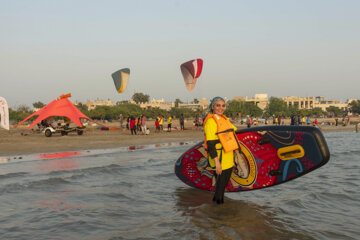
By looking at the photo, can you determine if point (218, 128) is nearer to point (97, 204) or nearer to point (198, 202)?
point (198, 202)

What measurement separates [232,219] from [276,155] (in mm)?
1358

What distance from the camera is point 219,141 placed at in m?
4.59

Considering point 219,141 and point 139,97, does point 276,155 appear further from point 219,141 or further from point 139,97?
point 139,97

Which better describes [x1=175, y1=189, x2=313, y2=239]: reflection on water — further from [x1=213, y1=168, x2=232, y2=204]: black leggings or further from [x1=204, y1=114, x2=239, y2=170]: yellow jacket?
[x1=204, y1=114, x2=239, y2=170]: yellow jacket

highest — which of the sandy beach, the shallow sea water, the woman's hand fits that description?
the woman's hand

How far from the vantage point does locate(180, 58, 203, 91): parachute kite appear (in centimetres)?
2741

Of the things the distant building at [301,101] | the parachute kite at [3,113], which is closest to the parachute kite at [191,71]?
the parachute kite at [3,113]

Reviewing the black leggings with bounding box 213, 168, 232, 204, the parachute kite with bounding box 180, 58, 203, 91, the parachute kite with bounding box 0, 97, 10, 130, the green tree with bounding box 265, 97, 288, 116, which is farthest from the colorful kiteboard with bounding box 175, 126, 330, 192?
the green tree with bounding box 265, 97, 288, 116

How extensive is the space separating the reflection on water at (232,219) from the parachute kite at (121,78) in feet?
76.3

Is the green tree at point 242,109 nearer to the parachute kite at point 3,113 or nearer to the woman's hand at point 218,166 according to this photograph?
the parachute kite at point 3,113

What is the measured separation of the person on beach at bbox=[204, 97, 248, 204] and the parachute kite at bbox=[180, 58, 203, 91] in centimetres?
2285

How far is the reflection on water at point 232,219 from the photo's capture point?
4.10m

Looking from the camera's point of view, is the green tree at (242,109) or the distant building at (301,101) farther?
the distant building at (301,101)

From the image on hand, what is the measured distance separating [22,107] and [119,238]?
275ft
